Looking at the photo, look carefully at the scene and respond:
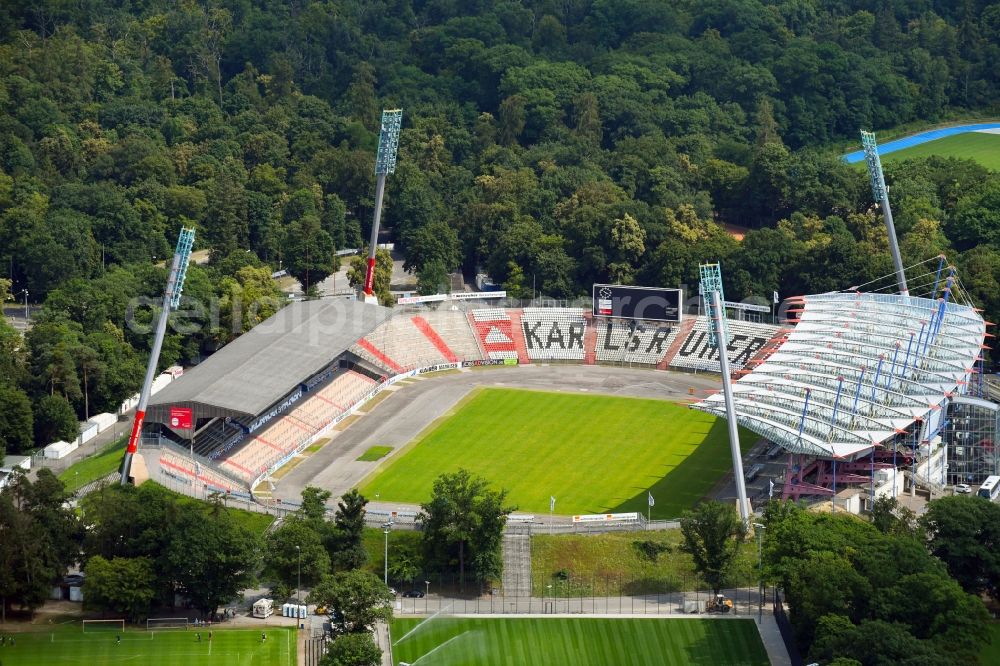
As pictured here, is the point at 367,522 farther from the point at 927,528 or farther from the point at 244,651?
the point at 927,528

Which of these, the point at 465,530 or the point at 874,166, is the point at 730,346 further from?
the point at 465,530

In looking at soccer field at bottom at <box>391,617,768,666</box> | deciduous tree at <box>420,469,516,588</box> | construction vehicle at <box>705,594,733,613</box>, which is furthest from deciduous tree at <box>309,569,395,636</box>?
construction vehicle at <box>705,594,733,613</box>

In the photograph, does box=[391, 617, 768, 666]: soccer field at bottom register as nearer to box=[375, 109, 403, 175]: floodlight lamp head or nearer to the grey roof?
the grey roof

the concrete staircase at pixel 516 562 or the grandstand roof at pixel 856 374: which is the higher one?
the grandstand roof at pixel 856 374

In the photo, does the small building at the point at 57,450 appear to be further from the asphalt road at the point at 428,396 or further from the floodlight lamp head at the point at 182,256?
the asphalt road at the point at 428,396

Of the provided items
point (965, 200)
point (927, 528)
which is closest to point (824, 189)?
Result: point (965, 200)

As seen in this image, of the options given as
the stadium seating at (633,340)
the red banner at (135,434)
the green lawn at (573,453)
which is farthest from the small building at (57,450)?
the stadium seating at (633,340)
